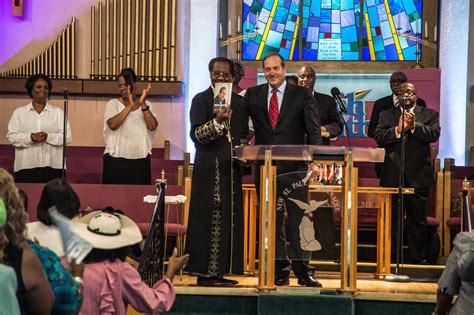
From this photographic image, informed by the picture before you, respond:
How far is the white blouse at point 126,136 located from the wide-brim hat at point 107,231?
4459mm

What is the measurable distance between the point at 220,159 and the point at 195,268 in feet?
2.48

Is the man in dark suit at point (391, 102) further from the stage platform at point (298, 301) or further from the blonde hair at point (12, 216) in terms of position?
the blonde hair at point (12, 216)

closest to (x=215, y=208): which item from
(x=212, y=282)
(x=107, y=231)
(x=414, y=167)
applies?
(x=212, y=282)

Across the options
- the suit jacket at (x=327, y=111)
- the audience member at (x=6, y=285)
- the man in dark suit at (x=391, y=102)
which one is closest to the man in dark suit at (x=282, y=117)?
the suit jacket at (x=327, y=111)

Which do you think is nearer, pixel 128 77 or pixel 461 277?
pixel 461 277

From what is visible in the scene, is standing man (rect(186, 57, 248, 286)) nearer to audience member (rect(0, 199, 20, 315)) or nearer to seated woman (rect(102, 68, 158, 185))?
seated woman (rect(102, 68, 158, 185))

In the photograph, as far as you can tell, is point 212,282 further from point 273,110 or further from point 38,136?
point 38,136

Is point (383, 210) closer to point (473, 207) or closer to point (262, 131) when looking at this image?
point (473, 207)

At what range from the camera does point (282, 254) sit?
21.4 feet

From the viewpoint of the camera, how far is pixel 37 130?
8.94 metres

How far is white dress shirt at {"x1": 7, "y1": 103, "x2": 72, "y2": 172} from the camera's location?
8883mm

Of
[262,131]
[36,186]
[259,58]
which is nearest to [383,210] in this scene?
[262,131]

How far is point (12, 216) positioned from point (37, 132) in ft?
18.1

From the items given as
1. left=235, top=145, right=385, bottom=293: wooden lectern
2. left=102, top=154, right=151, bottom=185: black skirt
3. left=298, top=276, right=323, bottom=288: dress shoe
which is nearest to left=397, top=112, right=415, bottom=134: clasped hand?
left=235, top=145, right=385, bottom=293: wooden lectern
